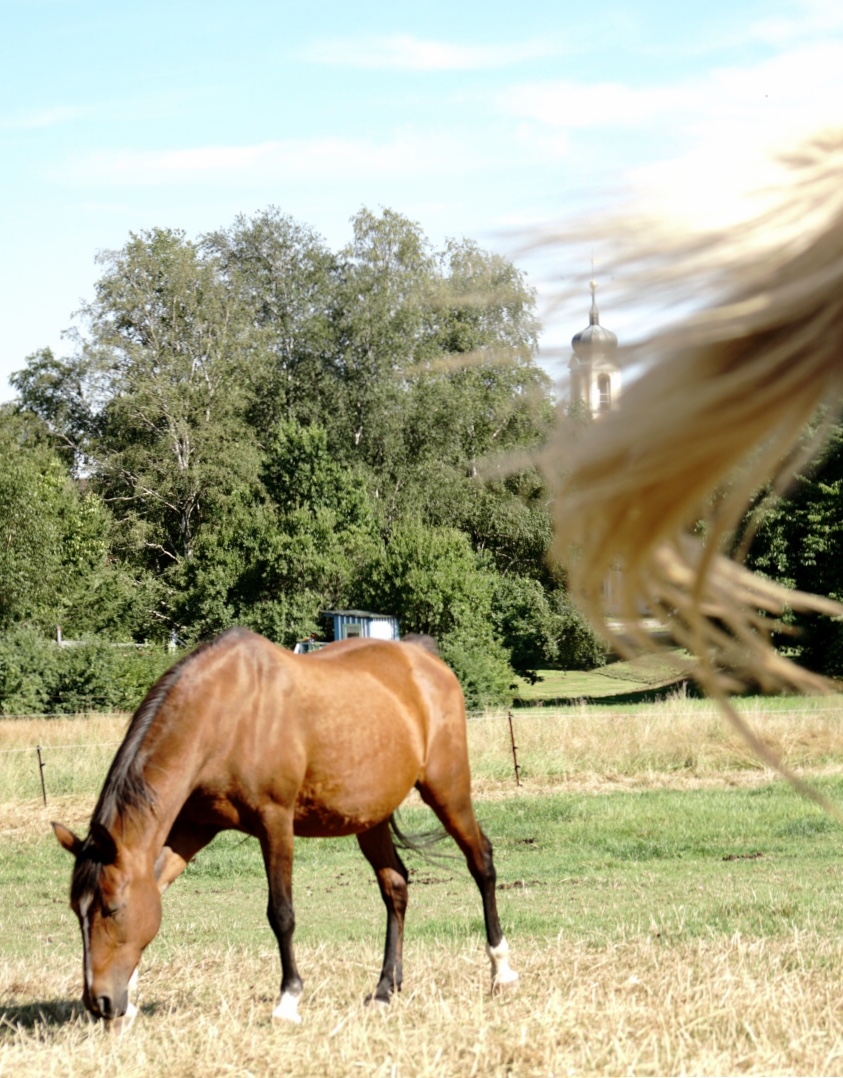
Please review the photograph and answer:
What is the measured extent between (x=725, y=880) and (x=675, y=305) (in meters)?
9.42

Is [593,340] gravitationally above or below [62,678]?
above

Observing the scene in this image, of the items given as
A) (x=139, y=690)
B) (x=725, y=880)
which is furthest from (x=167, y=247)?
(x=725, y=880)

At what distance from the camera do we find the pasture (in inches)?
159

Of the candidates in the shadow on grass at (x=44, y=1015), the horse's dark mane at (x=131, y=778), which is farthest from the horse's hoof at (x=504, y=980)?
the horse's dark mane at (x=131, y=778)

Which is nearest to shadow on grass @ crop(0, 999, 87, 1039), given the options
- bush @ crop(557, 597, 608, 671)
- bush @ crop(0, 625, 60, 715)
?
bush @ crop(0, 625, 60, 715)

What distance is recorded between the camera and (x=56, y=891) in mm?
11039

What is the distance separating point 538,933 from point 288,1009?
110 inches

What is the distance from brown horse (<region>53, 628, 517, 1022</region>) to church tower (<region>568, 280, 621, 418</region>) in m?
4.17

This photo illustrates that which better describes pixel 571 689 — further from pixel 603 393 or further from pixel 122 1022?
pixel 603 393

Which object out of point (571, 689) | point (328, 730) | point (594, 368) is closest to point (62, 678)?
point (571, 689)

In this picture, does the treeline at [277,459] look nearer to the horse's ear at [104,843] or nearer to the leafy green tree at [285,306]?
the leafy green tree at [285,306]

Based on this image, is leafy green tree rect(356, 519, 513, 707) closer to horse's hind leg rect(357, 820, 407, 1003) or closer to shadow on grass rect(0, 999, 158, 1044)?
horse's hind leg rect(357, 820, 407, 1003)

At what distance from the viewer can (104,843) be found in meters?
4.64

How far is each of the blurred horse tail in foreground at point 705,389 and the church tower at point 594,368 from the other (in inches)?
0.7
